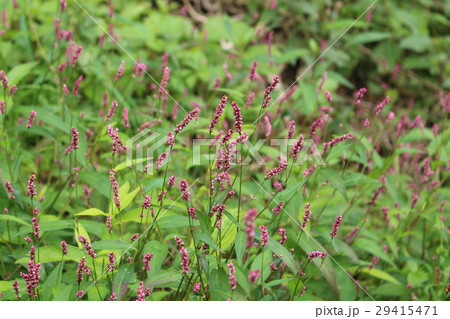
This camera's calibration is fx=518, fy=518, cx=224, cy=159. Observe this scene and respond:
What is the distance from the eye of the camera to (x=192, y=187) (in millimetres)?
2076

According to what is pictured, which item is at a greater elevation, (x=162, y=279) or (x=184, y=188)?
(x=184, y=188)

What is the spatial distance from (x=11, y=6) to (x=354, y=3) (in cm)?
285

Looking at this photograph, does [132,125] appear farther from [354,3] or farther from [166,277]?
[354,3]

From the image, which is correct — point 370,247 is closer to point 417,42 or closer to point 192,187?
point 192,187

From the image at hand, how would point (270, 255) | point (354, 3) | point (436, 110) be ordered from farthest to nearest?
point (354, 3)
point (436, 110)
point (270, 255)

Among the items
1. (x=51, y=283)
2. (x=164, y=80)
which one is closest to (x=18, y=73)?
(x=164, y=80)

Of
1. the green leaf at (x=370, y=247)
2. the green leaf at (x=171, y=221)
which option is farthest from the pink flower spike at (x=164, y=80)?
the green leaf at (x=370, y=247)

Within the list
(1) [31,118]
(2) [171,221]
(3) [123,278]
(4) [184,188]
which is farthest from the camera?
(1) [31,118]

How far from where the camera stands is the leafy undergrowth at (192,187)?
1.48 meters

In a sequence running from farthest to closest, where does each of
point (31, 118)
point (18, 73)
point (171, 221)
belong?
1. point (18, 73)
2. point (31, 118)
3. point (171, 221)

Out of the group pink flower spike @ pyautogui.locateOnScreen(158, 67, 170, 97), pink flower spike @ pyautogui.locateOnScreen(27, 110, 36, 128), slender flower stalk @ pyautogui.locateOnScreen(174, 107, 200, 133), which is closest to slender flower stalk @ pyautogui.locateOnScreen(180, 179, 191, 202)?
slender flower stalk @ pyautogui.locateOnScreen(174, 107, 200, 133)

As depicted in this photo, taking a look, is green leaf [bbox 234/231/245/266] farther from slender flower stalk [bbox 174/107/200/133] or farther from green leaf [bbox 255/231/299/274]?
slender flower stalk [bbox 174/107/200/133]

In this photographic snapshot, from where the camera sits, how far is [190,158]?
211cm
